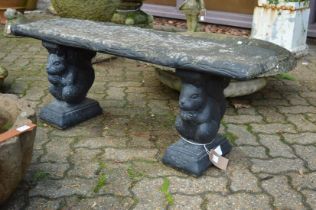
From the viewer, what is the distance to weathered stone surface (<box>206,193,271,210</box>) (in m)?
2.18

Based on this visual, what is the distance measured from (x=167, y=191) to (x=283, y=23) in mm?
2966

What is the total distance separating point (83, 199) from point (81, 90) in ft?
3.41

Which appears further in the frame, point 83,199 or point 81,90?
point 81,90

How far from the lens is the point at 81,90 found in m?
3.07

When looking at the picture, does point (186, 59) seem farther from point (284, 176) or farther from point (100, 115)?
point (100, 115)

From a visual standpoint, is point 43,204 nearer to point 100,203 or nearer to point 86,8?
point 100,203

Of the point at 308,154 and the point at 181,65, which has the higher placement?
the point at 181,65

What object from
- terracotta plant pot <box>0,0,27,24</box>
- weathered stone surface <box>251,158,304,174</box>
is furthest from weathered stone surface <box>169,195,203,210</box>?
terracotta plant pot <box>0,0,27,24</box>

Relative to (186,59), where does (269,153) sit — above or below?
below

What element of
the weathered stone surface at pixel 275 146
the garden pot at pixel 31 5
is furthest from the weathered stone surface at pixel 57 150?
the garden pot at pixel 31 5

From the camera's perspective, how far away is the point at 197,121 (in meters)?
2.40

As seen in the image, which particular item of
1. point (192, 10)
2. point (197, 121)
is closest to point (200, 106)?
point (197, 121)

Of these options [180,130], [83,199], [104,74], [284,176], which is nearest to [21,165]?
[83,199]

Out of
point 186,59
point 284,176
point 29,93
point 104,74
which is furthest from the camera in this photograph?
point 104,74
